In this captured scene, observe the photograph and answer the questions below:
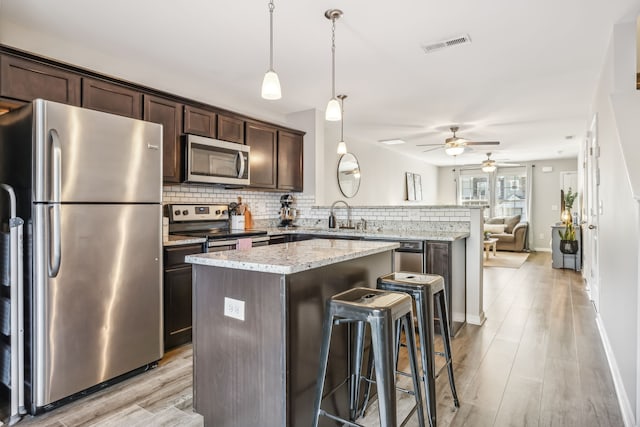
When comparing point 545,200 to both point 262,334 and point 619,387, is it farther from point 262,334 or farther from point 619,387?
point 262,334

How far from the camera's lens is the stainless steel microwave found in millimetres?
3508

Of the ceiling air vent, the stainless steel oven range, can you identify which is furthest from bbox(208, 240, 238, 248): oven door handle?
the ceiling air vent

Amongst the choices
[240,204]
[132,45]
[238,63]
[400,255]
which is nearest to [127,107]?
[132,45]

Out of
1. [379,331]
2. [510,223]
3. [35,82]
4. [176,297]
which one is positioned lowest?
[176,297]

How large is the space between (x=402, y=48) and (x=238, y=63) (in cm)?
146

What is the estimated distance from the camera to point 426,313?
197cm

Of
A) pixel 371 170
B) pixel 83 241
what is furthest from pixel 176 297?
pixel 371 170

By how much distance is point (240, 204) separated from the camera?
4.43 meters

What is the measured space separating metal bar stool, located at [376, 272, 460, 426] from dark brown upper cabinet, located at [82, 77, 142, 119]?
94.5 inches

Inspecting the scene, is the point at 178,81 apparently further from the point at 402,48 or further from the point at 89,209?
the point at 402,48

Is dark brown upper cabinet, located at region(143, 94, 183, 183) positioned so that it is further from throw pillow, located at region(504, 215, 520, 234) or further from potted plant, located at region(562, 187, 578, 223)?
throw pillow, located at region(504, 215, 520, 234)

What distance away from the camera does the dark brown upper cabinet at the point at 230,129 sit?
3877 millimetres

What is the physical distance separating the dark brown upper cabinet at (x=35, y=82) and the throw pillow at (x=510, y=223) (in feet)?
31.8

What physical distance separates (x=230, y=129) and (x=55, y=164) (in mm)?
2048
